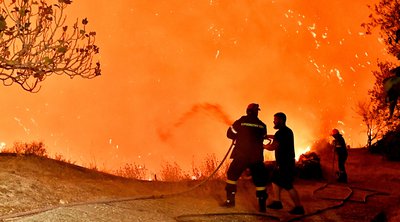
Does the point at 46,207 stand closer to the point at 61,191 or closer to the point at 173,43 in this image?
the point at 61,191

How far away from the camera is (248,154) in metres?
7.61

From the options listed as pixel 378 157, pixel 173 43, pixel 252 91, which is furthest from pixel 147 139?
pixel 378 157

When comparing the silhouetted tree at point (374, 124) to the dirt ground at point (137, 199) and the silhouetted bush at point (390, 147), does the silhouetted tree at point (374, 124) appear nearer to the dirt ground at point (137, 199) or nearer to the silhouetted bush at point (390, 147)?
the silhouetted bush at point (390, 147)

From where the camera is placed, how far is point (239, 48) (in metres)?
34.8

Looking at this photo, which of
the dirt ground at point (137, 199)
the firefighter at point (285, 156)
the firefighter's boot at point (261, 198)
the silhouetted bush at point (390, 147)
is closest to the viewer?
the dirt ground at point (137, 199)

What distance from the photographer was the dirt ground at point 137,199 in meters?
5.97

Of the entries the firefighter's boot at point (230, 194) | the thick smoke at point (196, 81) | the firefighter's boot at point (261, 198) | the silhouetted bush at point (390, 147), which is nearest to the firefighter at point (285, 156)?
the firefighter's boot at point (261, 198)

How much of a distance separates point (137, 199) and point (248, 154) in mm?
2183

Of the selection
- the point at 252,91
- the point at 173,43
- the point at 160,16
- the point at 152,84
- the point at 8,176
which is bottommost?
the point at 8,176

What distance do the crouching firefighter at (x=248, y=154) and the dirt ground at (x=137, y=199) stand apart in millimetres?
407

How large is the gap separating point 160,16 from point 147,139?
12.1 metres

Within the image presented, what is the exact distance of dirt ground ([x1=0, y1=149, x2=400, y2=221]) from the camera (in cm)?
597

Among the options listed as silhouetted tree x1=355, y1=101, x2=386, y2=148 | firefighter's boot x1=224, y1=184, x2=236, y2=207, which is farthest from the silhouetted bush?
firefighter's boot x1=224, y1=184, x2=236, y2=207

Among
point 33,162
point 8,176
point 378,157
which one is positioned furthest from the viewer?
point 378,157
